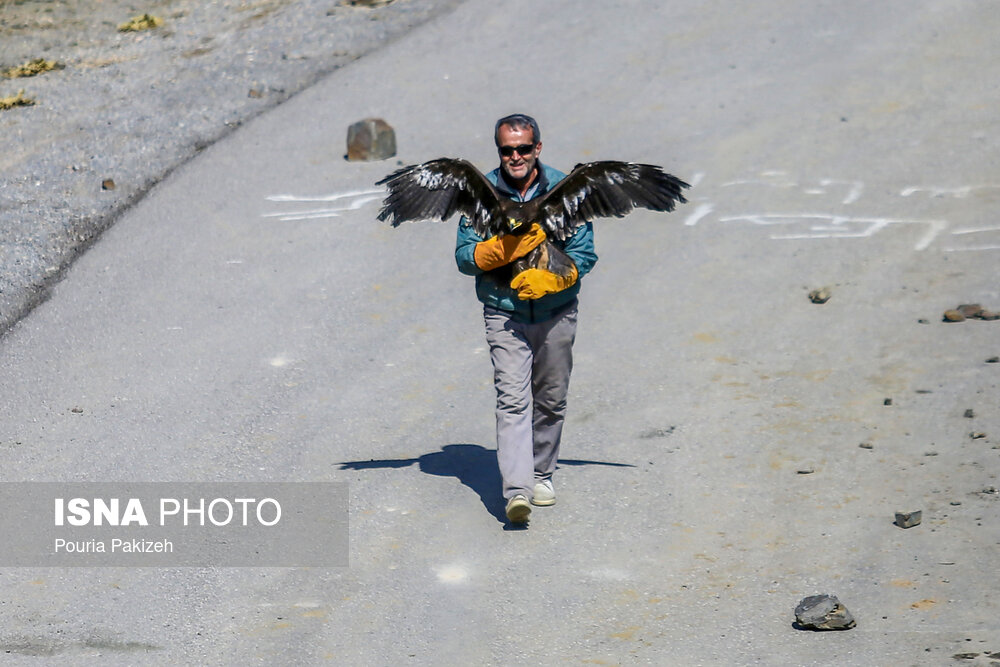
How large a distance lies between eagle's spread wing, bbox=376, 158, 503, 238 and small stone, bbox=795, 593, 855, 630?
2.16m

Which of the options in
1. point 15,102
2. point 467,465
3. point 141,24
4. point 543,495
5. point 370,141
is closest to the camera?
point 543,495

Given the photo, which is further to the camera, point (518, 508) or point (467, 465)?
point (467, 465)

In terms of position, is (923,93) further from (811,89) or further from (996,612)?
(996,612)

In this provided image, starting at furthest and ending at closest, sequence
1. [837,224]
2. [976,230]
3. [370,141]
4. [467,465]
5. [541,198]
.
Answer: [370,141], [837,224], [976,230], [467,465], [541,198]

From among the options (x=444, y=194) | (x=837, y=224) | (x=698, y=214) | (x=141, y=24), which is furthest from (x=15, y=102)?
(x=444, y=194)

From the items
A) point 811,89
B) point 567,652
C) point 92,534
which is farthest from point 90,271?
point 811,89

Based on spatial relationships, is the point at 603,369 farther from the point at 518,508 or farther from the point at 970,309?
the point at 970,309

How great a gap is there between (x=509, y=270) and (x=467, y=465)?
1.40 meters

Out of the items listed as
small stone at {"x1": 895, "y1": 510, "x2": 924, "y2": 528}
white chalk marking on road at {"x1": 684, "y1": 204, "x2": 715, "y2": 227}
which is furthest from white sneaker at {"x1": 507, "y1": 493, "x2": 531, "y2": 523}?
white chalk marking on road at {"x1": 684, "y1": 204, "x2": 715, "y2": 227}

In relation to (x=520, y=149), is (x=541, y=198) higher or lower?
lower

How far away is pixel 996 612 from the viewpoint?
525cm

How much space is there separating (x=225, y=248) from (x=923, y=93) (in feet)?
22.0

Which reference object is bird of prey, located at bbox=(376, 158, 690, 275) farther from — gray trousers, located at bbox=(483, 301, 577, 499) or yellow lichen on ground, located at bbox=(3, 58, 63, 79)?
yellow lichen on ground, located at bbox=(3, 58, 63, 79)

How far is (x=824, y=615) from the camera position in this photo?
208 inches
